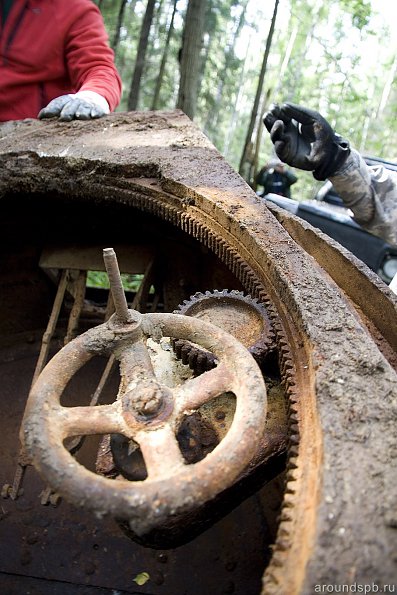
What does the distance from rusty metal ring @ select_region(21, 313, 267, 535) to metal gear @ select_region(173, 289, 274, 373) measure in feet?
0.87

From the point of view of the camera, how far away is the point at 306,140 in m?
3.16

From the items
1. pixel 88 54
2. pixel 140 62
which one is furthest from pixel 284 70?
pixel 88 54

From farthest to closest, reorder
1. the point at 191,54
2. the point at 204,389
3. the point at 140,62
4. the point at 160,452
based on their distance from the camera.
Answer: the point at 140,62 < the point at 191,54 < the point at 204,389 < the point at 160,452

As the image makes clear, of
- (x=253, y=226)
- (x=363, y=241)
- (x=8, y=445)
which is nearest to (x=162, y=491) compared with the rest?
(x=253, y=226)

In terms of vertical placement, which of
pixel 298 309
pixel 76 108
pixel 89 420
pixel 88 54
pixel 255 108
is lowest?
pixel 255 108

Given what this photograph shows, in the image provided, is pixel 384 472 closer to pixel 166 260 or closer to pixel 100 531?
pixel 100 531

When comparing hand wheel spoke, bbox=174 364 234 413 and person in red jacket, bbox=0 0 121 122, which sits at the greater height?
person in red jacket, bbox=0 0 121 122

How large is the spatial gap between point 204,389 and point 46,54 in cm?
347

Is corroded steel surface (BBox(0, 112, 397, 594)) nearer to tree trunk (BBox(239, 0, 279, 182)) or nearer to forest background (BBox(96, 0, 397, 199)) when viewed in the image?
tree trunk (BBox(239, 0, 279, 182))

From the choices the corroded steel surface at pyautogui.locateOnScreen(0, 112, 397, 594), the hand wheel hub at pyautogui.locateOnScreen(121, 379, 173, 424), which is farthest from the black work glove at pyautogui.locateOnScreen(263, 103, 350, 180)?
the hand wheel hub at pyautogui.locateOnScreen(121, 379, 173, 424)

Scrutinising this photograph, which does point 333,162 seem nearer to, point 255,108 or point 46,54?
point 46,54

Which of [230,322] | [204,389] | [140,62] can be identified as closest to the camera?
[204,389]

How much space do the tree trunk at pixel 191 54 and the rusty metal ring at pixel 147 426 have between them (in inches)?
240

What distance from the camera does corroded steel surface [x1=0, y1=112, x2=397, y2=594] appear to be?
975 mm
